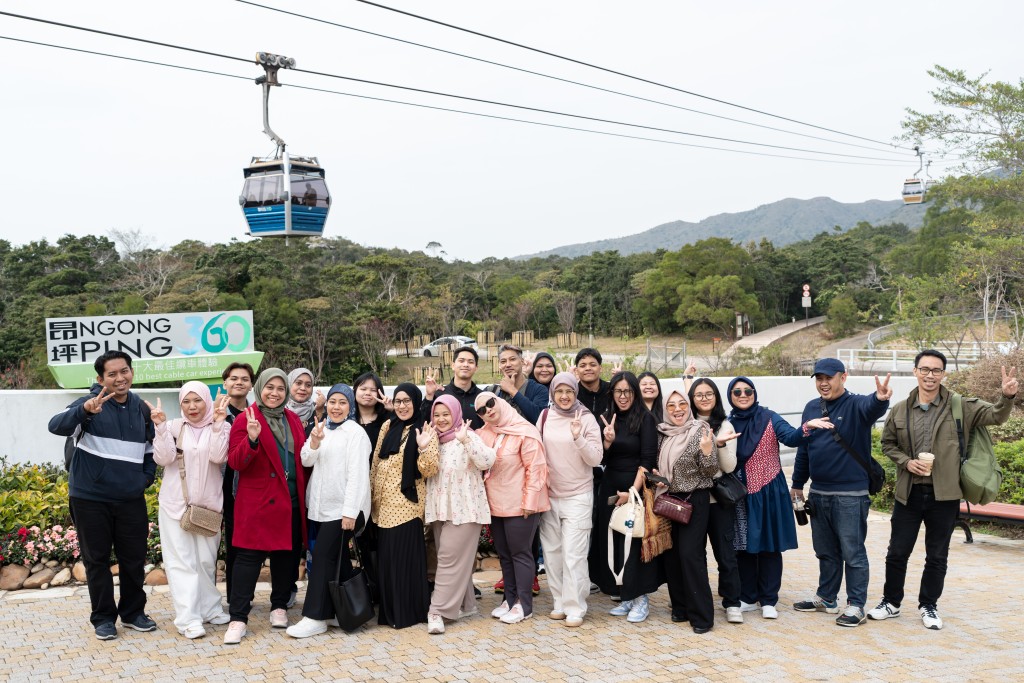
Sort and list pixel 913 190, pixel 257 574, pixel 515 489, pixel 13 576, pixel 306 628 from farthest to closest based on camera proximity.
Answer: pixel 913 190
pixel 13 576
pixel 515 489
pixel 257 574
pixel 306 628

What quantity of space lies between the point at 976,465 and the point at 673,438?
5.63 ft

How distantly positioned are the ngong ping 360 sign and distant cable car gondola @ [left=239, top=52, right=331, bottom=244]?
206 centimetres

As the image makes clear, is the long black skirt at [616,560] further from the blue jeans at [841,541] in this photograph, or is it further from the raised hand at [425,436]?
the raised hand at [425,436]

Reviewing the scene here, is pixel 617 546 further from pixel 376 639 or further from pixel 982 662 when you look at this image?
pixel 982 662

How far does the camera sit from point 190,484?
4.93m

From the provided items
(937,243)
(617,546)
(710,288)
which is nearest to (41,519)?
(617,546)

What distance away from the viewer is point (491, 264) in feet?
204

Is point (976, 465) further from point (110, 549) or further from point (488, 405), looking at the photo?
point (110, 549)

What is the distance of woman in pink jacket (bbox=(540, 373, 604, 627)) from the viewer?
16.9ft

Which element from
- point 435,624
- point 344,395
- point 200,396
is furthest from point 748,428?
point 200,396

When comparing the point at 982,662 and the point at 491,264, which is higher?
the point at 491,264

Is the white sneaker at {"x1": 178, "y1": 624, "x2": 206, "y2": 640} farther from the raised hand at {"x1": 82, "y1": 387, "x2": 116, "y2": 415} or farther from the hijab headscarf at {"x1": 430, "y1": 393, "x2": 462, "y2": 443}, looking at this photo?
the hijab headscarf at {"x1": 430, "y1": 393, "x2": 462, "y2": 443}

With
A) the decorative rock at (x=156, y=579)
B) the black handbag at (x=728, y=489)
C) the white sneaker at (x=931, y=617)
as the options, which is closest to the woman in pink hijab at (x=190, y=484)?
the decorative rock at (x=156, y=579)

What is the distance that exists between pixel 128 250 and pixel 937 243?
116ft
